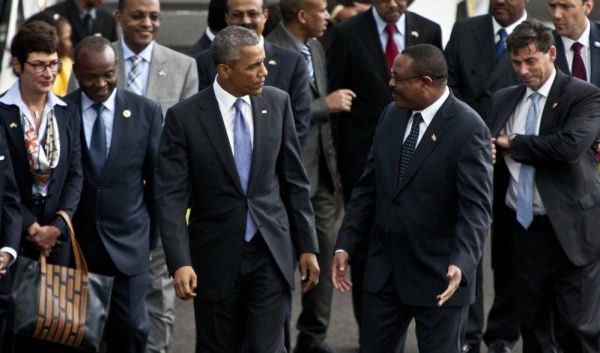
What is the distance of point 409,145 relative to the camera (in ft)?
24.4

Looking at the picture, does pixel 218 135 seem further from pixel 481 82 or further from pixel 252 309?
pixel 481 82

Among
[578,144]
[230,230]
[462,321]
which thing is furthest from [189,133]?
[578,144]

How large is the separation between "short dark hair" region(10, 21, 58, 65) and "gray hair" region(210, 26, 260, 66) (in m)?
1.12

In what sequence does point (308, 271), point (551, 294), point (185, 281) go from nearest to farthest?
1. point (185, 281)
2. point (308, 271)
3. point (551, 294)

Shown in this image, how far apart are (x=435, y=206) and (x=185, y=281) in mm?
1263

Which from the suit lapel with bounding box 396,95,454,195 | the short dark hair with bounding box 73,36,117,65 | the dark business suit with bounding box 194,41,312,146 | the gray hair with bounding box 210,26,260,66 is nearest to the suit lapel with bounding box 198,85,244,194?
the gray hair with bounding box 210,26,260,66

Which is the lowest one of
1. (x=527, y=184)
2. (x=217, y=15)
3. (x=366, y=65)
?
(x=527, y=184)

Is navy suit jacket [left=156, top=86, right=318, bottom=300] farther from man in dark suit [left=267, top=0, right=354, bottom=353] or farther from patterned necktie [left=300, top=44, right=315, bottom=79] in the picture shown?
patterned necktie [left=300, top=44, right=315, bottom=79]

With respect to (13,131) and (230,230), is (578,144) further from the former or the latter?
(13,131)

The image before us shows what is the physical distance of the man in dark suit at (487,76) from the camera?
9.41m

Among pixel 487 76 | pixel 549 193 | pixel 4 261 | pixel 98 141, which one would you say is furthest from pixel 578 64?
pixel 4 261

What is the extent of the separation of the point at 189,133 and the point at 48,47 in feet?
3.81

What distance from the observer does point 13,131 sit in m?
8.11

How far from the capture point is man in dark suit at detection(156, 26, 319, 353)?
295 inches
